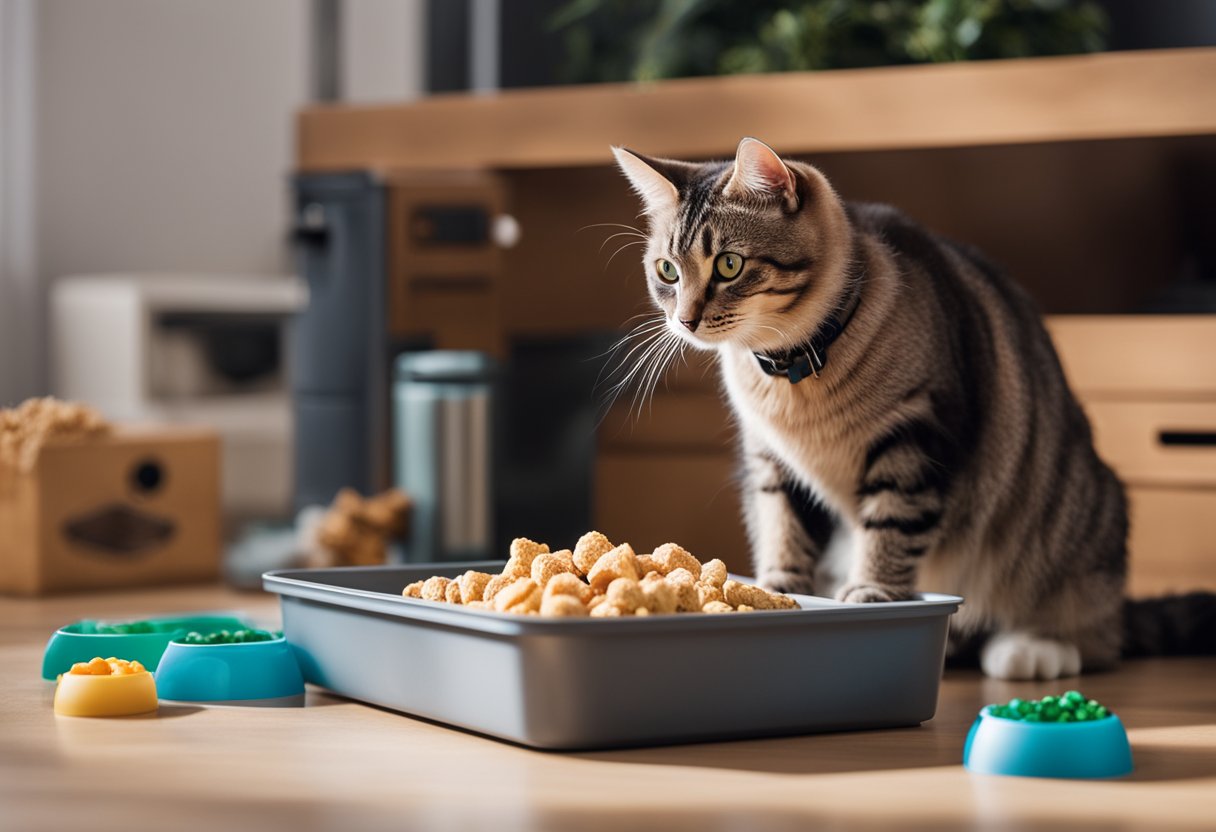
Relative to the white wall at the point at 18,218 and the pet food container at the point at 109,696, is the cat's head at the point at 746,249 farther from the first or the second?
the white wall at the point at 18,218

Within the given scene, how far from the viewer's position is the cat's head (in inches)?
53.6

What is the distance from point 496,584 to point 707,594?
167mm

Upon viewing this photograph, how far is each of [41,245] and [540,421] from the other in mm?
1635

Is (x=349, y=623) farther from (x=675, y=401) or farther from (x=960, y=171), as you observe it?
(x=960, y=171)

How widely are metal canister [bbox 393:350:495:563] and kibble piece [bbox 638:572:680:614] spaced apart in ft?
3.96

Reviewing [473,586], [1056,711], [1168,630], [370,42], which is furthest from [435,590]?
[370,42]

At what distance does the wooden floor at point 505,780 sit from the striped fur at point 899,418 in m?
0.20

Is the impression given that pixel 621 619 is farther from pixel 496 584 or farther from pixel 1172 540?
pixel 1172 540

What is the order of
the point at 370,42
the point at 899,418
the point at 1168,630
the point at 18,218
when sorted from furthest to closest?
the point at 370,42, the point at 18,218, the point at 1168,630, the point at 899,418

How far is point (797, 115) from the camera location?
2.22 metres

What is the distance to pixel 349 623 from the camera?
1.33 m

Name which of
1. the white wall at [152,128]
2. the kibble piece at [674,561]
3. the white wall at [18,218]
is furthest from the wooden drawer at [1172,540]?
the white wall at [18,218]

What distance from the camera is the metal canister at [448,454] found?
2.36m

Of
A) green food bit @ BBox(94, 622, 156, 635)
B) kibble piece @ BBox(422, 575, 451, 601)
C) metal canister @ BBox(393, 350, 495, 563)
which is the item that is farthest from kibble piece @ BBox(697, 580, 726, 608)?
metal canister @ BBox(393, 350, 495, 563)
